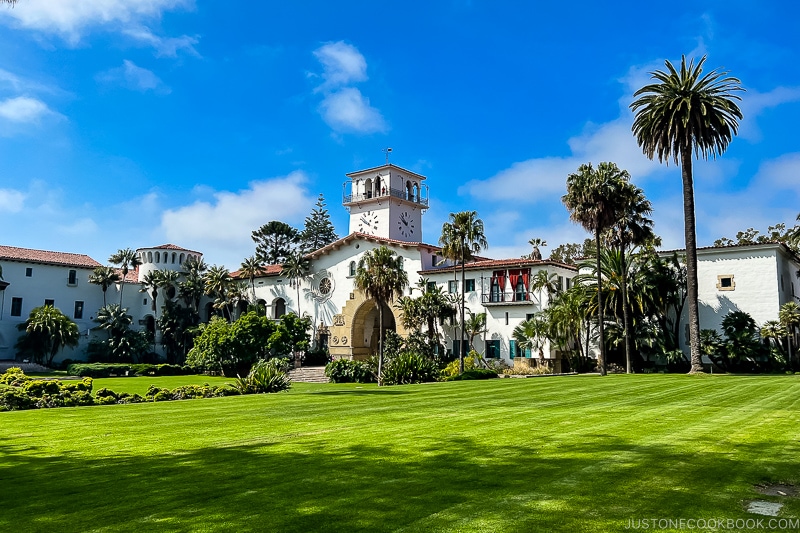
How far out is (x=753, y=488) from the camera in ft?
23.7

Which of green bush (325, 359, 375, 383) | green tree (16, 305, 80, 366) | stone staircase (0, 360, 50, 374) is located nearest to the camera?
green bush (325, 359, 375, 383)

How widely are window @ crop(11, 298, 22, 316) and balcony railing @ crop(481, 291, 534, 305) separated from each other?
47117mm

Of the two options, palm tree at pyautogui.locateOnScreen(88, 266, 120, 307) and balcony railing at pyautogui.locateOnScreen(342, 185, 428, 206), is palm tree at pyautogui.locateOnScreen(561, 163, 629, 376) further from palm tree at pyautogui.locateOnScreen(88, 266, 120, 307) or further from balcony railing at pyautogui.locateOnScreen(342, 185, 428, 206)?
palm tree at pyautogui.locateOnScreen(88, 266, 120, 307)

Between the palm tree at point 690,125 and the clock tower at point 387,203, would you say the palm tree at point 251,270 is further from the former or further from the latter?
the palm tree at point 690,125

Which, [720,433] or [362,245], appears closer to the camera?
[720,433]

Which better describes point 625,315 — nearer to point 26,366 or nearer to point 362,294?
point 362,294

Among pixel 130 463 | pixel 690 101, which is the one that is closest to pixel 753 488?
pixel 130 463

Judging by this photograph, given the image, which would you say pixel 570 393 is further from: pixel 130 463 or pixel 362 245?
pixel 362 245

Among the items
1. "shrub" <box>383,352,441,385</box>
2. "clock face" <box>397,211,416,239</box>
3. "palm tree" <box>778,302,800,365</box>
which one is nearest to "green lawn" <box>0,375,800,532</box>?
→ "shrub" <box>383,352,441,385</box>

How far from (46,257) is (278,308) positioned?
84.5 ft

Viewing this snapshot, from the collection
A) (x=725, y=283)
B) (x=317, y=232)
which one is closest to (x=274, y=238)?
(x=317, y=232)

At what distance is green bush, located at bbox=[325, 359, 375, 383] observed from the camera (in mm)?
43781

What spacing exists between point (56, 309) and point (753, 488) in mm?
67626

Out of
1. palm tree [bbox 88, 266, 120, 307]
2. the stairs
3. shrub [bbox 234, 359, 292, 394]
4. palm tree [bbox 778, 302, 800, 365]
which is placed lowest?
the stairs
